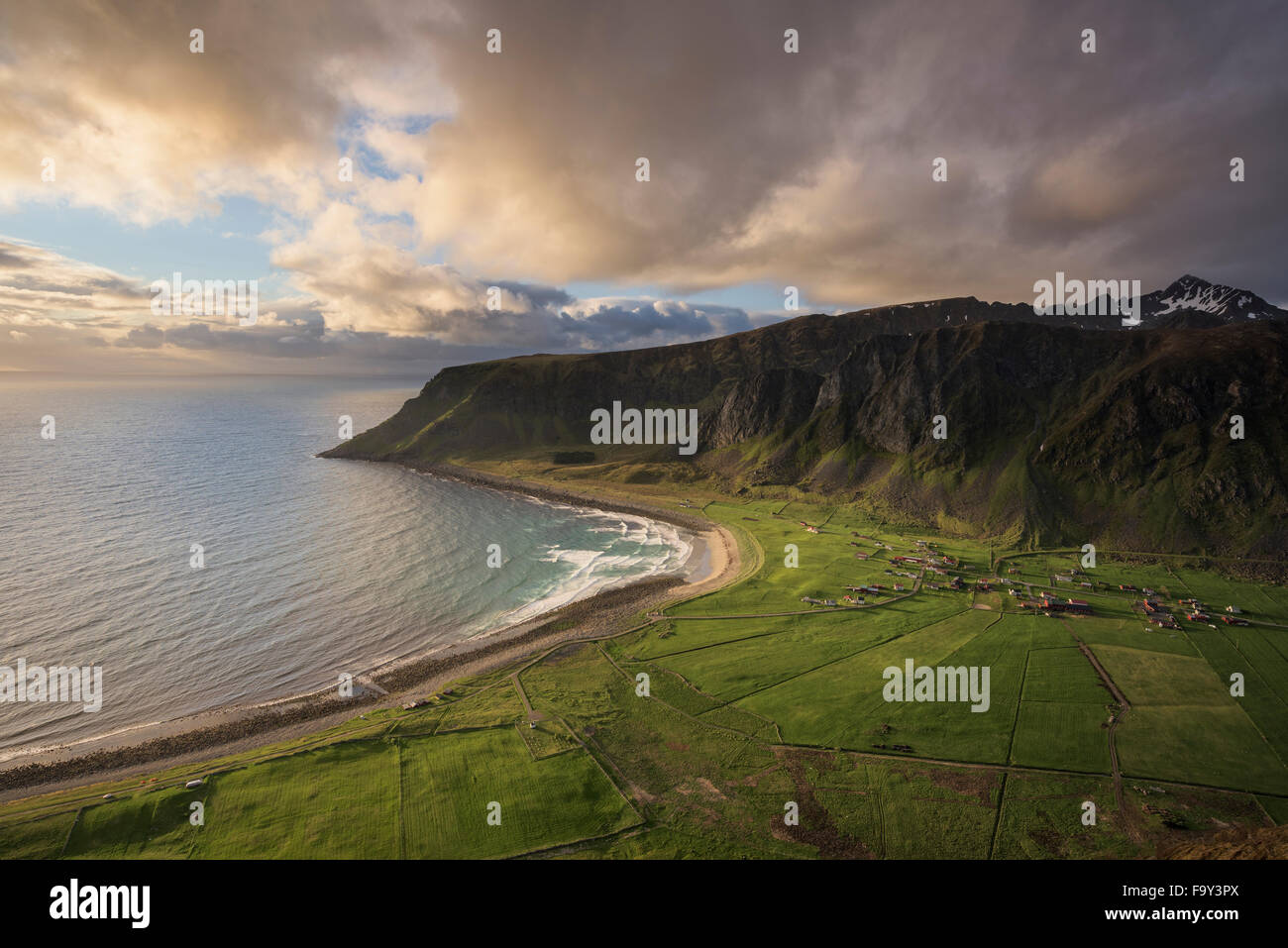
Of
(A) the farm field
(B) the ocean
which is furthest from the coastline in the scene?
(A) the farm field

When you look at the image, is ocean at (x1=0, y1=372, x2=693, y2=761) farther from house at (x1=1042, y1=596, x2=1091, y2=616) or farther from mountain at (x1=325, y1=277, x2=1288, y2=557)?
mountain at (x1=325, y1=277, x2=1288, y2=557)

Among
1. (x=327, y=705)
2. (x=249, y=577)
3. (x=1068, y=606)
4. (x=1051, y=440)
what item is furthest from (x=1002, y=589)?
(x=249, y=577)

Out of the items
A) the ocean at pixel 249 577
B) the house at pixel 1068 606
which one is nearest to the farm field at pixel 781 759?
the house at pixel 1068 606

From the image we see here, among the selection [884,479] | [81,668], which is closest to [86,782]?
[81,668]

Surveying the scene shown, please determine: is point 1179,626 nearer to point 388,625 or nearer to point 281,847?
point 281,847

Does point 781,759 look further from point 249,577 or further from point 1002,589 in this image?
point 249,577

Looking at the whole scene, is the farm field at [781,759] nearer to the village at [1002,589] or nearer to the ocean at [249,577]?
the village at [1002,589]
